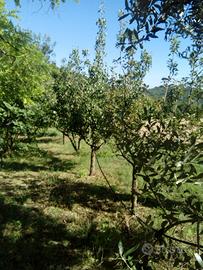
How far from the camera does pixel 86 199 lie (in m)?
11.6

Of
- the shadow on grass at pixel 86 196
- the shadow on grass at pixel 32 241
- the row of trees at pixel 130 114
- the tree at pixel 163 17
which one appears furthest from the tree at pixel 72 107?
the tree at pixel 163 17

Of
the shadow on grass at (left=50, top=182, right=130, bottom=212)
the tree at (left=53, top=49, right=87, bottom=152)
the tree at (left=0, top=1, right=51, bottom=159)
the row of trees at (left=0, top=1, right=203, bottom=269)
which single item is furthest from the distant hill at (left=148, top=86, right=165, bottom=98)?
the tree at (left=53, top=49, right=87, bottom=152)

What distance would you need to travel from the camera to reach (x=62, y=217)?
9883mm

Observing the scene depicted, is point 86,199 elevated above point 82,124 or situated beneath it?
situated beneath

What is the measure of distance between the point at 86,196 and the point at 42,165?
5.14 m

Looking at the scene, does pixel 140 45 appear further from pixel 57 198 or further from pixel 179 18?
pixel 57 198

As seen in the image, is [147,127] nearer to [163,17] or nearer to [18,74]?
[163,17]

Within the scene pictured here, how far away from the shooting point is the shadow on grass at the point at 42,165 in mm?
15625

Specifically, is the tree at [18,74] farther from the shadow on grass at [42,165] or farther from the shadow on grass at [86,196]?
the shadow on grass at [42,165]

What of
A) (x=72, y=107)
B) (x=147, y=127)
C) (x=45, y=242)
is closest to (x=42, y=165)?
(x=72, y=107)

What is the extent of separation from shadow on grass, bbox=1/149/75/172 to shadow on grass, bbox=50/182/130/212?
272 cm

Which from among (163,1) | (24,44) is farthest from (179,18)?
(24,44)

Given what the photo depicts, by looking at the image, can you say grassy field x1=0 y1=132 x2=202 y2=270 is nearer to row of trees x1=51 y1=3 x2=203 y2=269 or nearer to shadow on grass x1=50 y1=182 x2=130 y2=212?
shadow on grass x1=50 y1=182 x2=130 y2=212

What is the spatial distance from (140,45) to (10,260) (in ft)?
21.0
